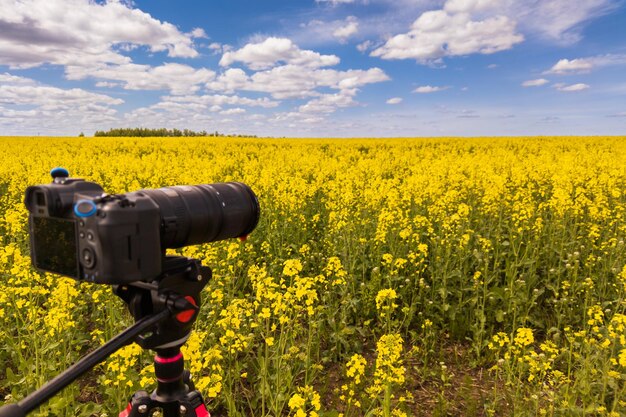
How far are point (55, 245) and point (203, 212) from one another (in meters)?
0.47

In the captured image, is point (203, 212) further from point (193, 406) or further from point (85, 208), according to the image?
point (193, 406)

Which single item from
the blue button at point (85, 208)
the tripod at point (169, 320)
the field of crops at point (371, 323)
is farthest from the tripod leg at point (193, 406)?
the blue button at point (85, 208)

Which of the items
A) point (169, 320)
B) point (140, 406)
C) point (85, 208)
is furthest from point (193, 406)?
point (85, 208)

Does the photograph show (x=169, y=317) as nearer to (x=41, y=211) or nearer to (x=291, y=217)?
(x=41, y=211)

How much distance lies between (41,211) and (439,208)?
181 inches

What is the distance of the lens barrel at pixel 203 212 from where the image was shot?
139cm

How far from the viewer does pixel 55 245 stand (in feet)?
3.91

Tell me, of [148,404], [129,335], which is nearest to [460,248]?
[148,404]

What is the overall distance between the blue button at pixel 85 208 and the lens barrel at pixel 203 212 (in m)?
0.23

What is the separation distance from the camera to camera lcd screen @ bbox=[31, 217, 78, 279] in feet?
3.74

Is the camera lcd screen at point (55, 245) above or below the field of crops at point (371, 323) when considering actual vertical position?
above

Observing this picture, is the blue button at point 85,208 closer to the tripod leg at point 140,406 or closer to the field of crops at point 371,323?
the tripod leg at point 140,406

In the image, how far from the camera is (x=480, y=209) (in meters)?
5.86

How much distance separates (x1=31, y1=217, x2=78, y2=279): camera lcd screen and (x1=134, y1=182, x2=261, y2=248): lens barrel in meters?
0.23
